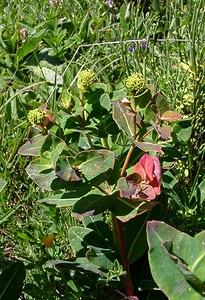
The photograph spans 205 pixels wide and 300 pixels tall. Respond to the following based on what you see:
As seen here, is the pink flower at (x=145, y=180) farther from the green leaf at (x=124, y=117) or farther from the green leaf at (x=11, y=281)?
the green leaf at (x=11, y=281)

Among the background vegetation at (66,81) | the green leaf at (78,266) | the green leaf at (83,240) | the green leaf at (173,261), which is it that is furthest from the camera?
the background vegetation at (66,81)

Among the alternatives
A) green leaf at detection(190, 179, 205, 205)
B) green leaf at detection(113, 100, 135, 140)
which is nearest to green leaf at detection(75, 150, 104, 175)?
green leaf at detection(113, 100, 135, 140)

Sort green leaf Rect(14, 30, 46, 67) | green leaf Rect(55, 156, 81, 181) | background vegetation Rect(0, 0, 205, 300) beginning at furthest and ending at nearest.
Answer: green leaf Rect(14, 30, 46, 67) < background vegetation Rect(0, 0, 205, 300) < green leaf Rect(55, 156, 81, 181)

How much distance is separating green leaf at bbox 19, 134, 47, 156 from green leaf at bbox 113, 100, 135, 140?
19 centimetres

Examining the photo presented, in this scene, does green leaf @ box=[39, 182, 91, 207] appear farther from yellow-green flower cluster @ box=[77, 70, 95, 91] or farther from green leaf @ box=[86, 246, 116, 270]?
yellow-green flower cluster @ box=[77, 70, 95, 91]

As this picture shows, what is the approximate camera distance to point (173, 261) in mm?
1212

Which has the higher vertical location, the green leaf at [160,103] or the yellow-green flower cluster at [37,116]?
the yellow-green flower cluster at [37,116]

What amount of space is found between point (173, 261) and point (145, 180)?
257mm

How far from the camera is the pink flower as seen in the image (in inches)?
54.0

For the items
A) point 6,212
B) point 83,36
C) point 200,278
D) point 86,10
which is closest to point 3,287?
point 6,212

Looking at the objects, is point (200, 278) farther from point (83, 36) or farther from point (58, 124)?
point (83, 36)

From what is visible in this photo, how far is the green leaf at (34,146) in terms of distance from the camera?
1.43 metres

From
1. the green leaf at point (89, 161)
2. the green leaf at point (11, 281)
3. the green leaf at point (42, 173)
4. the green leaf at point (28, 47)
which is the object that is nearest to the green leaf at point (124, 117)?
the green leaf at point (89, 161)

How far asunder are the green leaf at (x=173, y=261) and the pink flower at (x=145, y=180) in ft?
0.50
